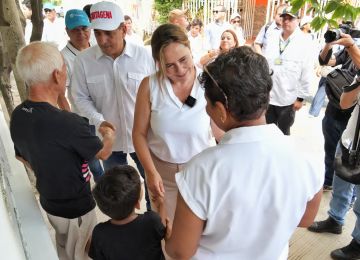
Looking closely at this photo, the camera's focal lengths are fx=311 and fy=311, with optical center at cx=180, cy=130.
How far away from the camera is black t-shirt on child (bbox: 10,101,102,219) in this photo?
54.7 inches

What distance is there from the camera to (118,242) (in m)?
1.40

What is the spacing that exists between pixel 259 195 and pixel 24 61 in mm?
1202

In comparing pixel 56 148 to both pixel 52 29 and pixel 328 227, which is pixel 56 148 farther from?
pixel 52 29

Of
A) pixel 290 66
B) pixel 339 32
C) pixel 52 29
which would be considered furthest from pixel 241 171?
pixel 52 29

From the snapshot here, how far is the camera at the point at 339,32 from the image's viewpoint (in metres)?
2.20

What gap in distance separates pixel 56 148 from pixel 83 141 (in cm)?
12

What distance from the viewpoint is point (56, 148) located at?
4.66ft

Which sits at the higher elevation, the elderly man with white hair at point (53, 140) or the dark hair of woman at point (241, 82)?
the dark hair of woman at point (241, 82)

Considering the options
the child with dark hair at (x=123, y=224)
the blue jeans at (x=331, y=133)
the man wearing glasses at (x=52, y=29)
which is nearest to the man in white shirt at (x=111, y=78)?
the child with dark hair at (x=123, y=224)

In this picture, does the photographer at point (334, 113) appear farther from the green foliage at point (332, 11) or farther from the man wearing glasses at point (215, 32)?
the man wearing glasses at point (215, 32)

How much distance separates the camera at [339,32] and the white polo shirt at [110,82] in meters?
1.31

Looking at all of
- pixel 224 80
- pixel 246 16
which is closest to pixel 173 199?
pixel 224 80

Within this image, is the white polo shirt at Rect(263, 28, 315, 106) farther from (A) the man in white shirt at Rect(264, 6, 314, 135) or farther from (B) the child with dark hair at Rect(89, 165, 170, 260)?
(B) the child with dark hair at Rect(89, 165, 170, 260)

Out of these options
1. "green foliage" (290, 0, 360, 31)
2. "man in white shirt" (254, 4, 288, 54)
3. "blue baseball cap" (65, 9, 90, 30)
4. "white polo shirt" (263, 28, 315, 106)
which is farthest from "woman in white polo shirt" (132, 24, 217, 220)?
"man in white shirt" (254, 4, 288, 54)
